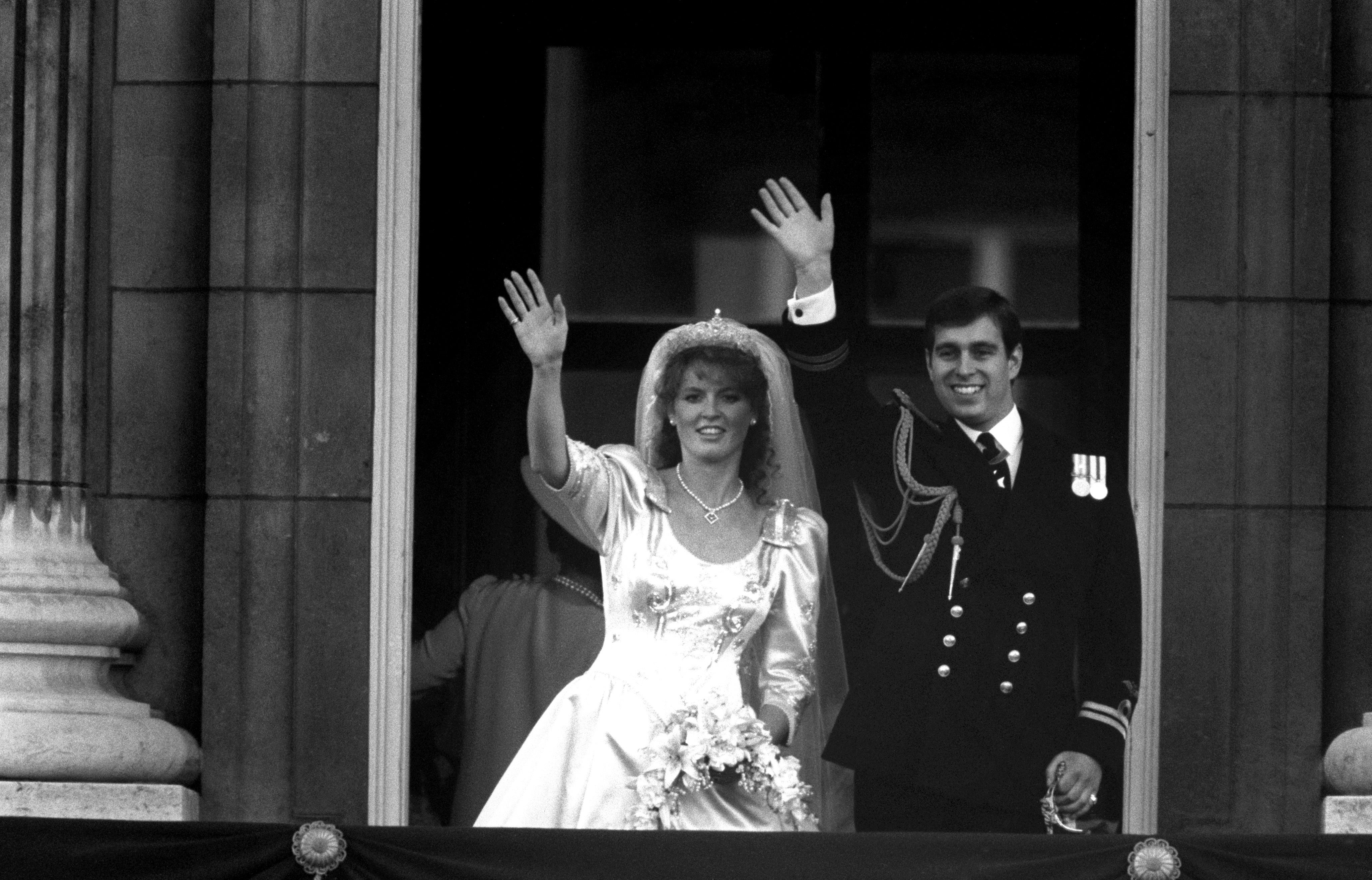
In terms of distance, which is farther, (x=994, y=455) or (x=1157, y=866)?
(x=994, y=455)

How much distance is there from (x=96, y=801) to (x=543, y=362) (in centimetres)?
279

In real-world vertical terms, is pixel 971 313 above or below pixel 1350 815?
above

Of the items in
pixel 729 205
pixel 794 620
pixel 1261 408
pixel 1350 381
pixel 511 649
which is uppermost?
pixel 729 205

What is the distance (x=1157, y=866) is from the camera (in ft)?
37.3

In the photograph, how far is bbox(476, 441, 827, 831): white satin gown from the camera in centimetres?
1274

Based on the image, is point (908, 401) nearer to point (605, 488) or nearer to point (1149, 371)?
point (1149, 371)

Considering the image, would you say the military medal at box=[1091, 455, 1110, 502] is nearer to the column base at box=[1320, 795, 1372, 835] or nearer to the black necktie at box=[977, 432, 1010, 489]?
the black necktie at box=[977, 432, 1010, 489]

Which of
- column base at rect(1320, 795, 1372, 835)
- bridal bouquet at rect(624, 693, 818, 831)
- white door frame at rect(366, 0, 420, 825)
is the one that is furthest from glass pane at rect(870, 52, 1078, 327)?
column base at rect(1320, 795, 1372, 835)

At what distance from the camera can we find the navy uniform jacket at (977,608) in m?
13.0

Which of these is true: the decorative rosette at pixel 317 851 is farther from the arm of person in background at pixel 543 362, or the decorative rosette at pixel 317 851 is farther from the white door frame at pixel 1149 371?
the white door frame at pixel 1149 371

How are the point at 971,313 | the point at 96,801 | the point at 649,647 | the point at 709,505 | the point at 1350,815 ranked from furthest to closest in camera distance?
the point at 971,313 → the point at 709,505 → the point at 649,647 → the point at 1350,815 → the point at 96,801

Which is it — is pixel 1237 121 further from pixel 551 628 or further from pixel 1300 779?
pixel 551 628

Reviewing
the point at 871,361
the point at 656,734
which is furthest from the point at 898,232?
the point at 656,734

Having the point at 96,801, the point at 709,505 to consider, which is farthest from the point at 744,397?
the point at 96,801
